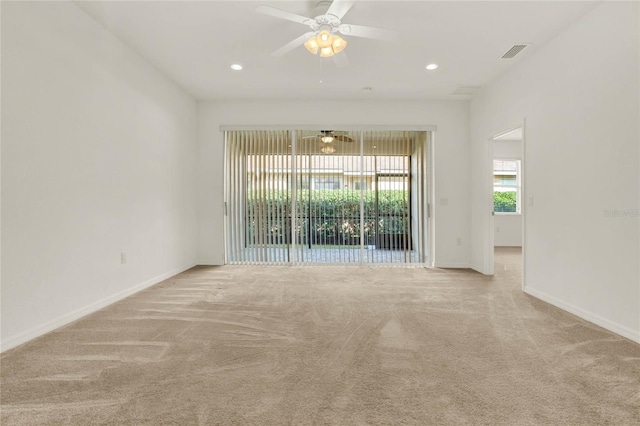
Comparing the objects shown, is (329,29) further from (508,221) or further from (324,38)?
(508,221)

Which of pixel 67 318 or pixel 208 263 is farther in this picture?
pixel 208 263

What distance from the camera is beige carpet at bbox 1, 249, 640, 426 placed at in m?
1.48

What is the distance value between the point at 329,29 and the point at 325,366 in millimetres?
2692

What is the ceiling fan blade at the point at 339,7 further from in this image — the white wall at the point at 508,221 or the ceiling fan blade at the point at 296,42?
the white wall at the point at 508,221

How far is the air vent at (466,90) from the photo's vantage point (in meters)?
4.56

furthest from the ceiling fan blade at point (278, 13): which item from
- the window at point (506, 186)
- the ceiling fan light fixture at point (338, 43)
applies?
the window at point (506, 186)

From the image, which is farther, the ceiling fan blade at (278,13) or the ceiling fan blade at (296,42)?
the ceiling fan blade at (296,42)

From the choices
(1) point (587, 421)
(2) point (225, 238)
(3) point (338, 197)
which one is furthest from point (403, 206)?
(1) point (587, 421)

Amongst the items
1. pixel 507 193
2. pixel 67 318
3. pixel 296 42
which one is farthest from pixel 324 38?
pixel 507 193

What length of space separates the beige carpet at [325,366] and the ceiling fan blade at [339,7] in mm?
2574

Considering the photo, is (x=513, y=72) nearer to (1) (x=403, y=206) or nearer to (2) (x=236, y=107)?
(1) (x=403, y=206)

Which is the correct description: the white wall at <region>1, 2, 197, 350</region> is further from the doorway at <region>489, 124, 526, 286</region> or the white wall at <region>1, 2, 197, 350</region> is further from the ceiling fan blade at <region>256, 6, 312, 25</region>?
the doorway at <region>489, 124, 526, 286</region>

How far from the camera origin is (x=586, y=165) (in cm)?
280

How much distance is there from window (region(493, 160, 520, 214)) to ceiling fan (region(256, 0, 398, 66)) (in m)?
6.75
